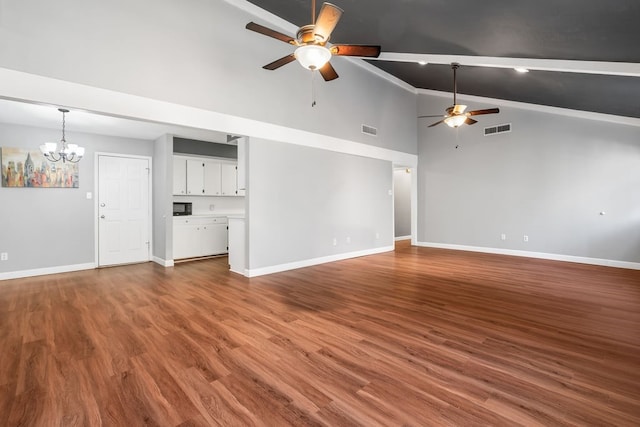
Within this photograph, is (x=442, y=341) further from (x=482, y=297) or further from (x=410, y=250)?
(x=410, y=250)

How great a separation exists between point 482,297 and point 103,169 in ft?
23.1

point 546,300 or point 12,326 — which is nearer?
point 12,326

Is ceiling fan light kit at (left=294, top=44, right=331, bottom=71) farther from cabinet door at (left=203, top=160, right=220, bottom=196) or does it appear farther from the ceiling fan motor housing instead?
cabinet door at (left=203, top=160, right=220, bottom=196)

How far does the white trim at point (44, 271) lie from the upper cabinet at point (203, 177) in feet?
6.98

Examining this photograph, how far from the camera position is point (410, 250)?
7.43m

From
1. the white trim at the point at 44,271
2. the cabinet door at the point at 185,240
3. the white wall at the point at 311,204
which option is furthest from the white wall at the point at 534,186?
the white trim at the point at 44,271

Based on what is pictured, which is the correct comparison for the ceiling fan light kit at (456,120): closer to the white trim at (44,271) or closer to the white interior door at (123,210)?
the white interior door at (123,210)

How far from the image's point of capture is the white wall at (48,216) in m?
4.87

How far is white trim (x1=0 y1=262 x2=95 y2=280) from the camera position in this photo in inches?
189

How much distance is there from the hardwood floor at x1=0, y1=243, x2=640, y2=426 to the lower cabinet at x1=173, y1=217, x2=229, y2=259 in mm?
1807

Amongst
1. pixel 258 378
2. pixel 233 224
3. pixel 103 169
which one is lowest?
pixel 258 378

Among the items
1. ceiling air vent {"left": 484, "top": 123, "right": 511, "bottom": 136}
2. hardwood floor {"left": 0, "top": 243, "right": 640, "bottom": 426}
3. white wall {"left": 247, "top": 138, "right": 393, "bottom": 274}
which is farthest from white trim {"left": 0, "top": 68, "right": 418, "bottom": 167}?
ceiling air vent {"left": 484, "top": 123, "right": 511, "bottom": 136}

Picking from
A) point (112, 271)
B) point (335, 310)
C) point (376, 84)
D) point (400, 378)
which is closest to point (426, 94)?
point (376, 84)

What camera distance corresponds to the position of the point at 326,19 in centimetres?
251
